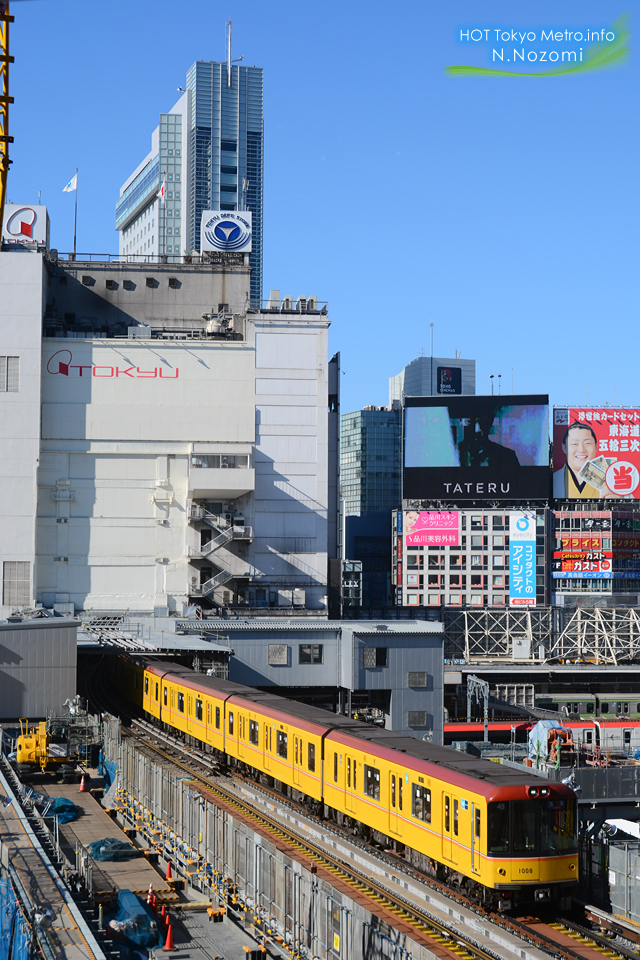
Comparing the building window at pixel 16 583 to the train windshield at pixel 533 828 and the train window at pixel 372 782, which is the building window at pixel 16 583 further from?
the train windshield at pixel 533 828

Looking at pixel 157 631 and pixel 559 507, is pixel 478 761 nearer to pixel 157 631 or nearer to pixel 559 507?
pixel 157 631

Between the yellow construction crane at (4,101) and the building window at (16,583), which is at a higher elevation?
the yellow construction crane at (4,101)

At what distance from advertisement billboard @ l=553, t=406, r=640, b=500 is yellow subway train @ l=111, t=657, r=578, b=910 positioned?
8435cm

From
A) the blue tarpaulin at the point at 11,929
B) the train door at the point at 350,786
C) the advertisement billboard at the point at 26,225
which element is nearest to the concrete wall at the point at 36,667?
the train door at the point at 350,786

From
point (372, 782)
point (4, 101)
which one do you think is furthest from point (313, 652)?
point (4, 101)

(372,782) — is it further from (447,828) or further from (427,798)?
(447,828)

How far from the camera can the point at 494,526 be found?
114m

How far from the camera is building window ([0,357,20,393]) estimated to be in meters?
70.0

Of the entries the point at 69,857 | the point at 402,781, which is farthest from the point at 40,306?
the point at 402,781

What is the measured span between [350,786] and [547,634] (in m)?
A: 67.2

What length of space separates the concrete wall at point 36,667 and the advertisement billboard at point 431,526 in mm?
70088

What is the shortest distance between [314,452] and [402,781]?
51.7 metres

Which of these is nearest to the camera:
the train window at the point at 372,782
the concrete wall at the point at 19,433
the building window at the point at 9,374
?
the train window at the point at 372,782

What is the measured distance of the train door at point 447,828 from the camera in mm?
21891
